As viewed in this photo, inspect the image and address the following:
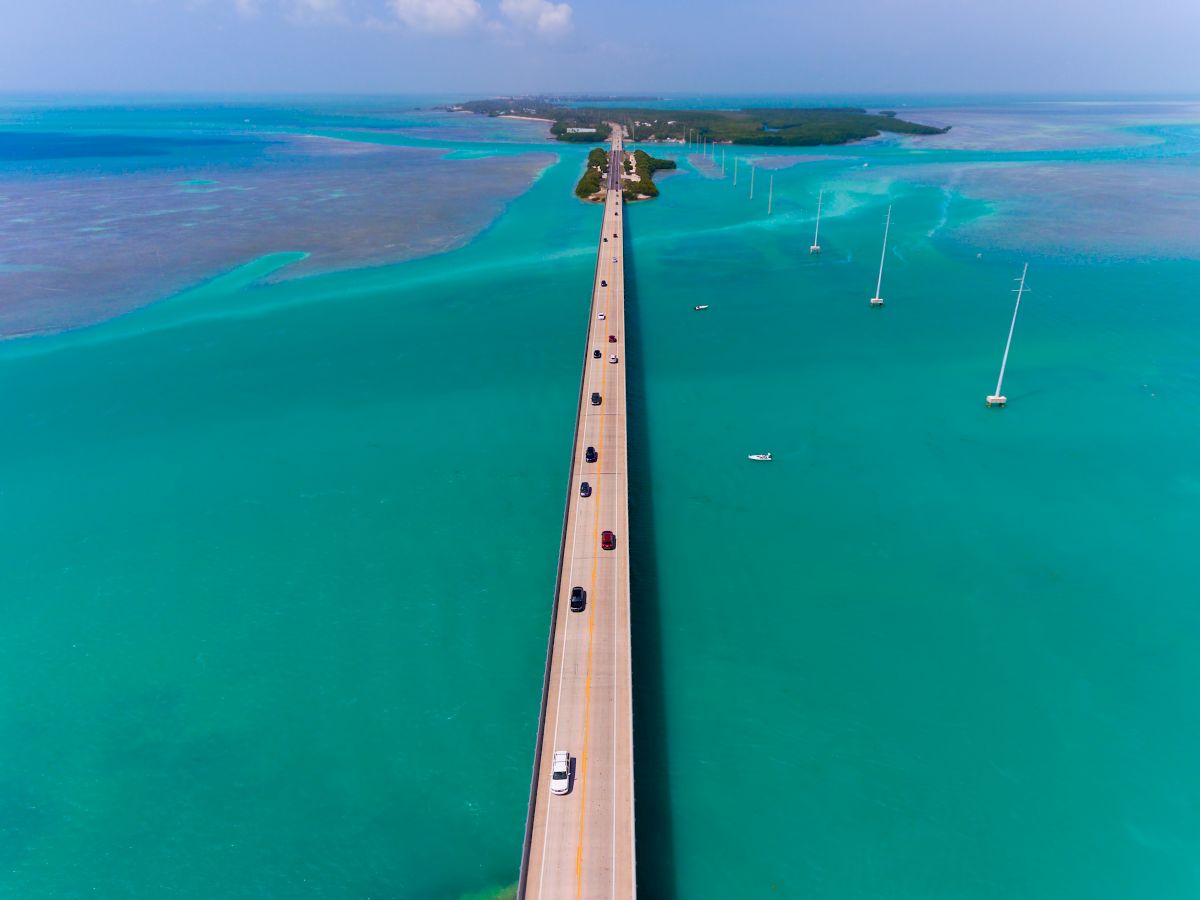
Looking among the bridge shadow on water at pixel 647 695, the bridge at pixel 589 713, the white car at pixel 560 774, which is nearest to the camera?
the bridge at pixel 589 713

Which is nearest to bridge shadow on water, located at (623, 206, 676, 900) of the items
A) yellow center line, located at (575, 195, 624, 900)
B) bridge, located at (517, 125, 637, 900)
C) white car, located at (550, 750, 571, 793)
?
bridge, located at (517, 125, 637, 900)

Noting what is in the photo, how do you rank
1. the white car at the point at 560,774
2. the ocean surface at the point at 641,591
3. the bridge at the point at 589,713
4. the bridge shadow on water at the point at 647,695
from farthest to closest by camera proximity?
the ocean surface at the point at 641,591 < the bridge shadow on water at the point at 647,695 < the white car at the point at 560,774 < the bridge at the point at 589,713

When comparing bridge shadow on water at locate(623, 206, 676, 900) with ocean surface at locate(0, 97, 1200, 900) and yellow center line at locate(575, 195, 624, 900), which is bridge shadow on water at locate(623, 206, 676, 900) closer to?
ocean surface at locate(0, 97, 1200, 900)

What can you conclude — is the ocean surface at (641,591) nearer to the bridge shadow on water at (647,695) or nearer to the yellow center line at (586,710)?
the bridge shadow on water at (647,695)

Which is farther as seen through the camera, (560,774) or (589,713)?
(589,713)

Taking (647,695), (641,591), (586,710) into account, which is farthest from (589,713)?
(641,591)

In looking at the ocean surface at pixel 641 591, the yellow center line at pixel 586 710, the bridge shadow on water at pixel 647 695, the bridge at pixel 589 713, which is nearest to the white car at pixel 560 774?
the bridge at pixel 589 713

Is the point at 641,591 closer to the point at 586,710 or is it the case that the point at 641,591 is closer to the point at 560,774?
the point at 586,710
